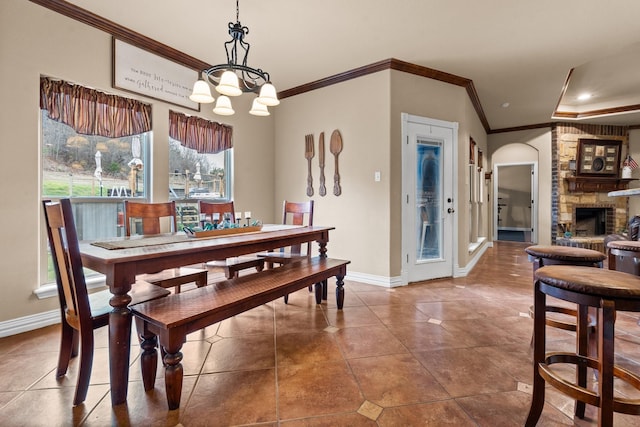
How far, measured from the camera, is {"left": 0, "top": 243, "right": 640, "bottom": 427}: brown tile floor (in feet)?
4.76

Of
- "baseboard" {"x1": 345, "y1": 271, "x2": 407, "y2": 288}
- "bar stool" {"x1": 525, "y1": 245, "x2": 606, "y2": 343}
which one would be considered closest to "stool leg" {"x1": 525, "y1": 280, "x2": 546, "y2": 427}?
"bar stool" {"x1": 525, "y1": 245, "x2": 606, "y2": 343}

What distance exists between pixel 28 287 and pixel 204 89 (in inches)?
83.7

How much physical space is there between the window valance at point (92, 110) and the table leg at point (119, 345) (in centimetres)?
207

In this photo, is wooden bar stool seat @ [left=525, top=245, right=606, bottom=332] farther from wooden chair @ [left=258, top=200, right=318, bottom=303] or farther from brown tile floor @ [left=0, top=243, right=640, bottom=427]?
wooden chair @ [left=258, top=200, right=318, bottom=303]

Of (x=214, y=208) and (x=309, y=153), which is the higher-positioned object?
(x=309, y=153)

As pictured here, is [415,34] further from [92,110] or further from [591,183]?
[591,183]

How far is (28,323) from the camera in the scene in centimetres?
241

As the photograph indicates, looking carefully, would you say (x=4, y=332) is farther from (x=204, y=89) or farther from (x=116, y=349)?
(x=204, y=89)

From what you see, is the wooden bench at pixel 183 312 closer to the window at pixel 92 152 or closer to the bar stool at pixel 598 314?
the bar stool at pixel 598 314

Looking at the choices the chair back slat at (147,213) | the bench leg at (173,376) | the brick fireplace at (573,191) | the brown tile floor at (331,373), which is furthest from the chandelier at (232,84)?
the brick fireplace at (573,191)

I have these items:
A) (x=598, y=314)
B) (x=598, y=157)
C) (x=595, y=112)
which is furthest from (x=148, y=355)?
(x=598, y=157)

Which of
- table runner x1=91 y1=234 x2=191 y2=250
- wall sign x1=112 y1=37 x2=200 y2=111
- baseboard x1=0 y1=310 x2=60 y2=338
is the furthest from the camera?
wall sign x1=112 y1=37 x2=200 y2=111

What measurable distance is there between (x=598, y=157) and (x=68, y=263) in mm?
8721

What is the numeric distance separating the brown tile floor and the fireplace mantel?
15.3 feet
